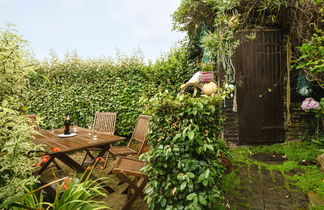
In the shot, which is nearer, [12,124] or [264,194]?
[12,124]

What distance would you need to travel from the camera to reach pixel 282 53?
14.5 ft

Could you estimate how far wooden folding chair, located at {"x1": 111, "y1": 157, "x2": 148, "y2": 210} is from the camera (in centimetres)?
236

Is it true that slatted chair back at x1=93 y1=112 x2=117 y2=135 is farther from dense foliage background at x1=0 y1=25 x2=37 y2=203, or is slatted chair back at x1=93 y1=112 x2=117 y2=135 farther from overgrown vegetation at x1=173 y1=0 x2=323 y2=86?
dense foliage background at x1=0 y1=25 x2=37 y2=203

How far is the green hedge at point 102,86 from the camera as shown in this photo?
17.3ft

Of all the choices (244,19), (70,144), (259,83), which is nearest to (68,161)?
(70,144)

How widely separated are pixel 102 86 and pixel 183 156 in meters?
4.38

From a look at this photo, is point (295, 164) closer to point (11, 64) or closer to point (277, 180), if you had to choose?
point (277, 180)

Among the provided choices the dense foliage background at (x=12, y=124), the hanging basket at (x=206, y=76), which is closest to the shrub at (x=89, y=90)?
the hanging basket at (x=206, y=76)

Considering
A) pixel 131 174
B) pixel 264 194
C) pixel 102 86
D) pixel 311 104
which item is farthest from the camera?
pixel 102 86

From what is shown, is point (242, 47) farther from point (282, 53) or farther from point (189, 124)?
point (189, 124)

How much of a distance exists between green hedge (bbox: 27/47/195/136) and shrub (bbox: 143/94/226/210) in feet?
10.3

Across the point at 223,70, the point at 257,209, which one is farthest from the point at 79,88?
the point at 257,209

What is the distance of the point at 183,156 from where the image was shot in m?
1.86

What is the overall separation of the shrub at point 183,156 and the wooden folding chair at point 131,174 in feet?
1.46
